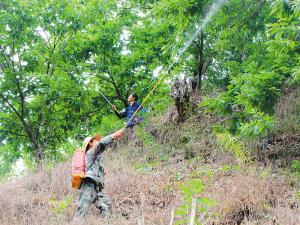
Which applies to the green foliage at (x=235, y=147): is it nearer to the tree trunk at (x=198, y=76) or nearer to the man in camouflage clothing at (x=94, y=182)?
the man in camouflage clothing at (x=94, y=182)

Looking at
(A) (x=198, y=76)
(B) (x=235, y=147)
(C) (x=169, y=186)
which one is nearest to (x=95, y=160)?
(C) (x=169, y=186)

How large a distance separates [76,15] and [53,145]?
12.8 feet

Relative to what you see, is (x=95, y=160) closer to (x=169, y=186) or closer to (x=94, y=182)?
(x=94, y=182)

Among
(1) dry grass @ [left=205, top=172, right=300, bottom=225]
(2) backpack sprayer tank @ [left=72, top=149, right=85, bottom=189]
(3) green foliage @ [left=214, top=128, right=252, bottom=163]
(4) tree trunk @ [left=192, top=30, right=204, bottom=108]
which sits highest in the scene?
(4) tree trunk @ [left=192, top=30, right=204, bottom=108]

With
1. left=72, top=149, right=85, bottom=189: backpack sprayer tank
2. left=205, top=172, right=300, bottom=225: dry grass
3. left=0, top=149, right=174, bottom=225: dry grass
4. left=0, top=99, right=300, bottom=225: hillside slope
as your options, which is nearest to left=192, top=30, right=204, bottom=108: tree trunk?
left=0, top=99, right=300, bottom=225: hillside slope

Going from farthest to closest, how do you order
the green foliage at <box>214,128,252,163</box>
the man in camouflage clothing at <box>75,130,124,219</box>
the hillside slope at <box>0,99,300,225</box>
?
the green foliage at <box>214,128,252,163</box> → the man in camouflage clothing at <box>75,130,124,219</box> → the hillside slope at <box>0,99,300,225</box>

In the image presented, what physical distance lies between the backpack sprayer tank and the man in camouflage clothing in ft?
0.22

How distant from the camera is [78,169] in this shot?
311 inches

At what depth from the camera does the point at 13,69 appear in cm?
1302

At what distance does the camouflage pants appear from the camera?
7.79 metres

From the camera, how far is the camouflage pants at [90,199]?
25.6 ft

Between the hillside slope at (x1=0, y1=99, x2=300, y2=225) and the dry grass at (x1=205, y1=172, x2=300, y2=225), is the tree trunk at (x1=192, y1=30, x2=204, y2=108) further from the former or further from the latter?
the dry grass at (x1=205, y1=172, x2=300, y2=225)

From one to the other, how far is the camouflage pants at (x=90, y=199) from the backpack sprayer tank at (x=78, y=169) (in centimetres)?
12

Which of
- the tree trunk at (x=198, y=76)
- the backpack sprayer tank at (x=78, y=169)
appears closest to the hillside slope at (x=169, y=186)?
the backpack sprayer tank at (x=78, y=169)
